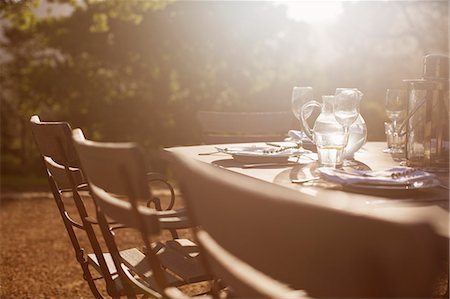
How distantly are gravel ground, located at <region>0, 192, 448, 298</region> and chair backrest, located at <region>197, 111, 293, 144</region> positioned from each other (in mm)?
960

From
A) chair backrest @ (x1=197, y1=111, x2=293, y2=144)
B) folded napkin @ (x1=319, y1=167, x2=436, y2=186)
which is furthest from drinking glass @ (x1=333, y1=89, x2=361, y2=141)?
chair backrest @ (x1=197, y1=111, x2=293, y2=144)

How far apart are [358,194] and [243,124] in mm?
2183

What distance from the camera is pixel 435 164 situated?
2109mm

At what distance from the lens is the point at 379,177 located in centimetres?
177

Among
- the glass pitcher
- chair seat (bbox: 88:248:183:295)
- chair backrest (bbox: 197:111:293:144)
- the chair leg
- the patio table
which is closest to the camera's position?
the patio table

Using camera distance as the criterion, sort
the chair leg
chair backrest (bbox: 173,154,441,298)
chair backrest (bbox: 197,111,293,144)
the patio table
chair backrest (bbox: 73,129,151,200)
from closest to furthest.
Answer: chair backrest (bbox: 173,154,441,298) < chair backrest (bbox: 73,129,151,200) < the patio table < the chair leg < chair backrest (bbox: 197,111,293,144)

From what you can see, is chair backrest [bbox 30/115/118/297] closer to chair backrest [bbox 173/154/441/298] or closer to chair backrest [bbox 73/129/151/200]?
chair backrest [bbox 73/129/151/200]

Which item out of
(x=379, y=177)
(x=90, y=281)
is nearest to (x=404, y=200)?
(x=379, y=177)

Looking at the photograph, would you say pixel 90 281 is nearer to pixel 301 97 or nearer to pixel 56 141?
pixel 56 141

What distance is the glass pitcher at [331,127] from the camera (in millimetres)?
2191

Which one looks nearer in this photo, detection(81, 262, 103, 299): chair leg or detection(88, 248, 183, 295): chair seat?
detection(88, 248, 183, 295): chair seat

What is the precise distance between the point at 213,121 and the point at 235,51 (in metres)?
11.9

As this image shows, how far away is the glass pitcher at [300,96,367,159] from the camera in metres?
2.19

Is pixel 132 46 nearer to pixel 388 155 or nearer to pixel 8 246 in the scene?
pixel 8 246
